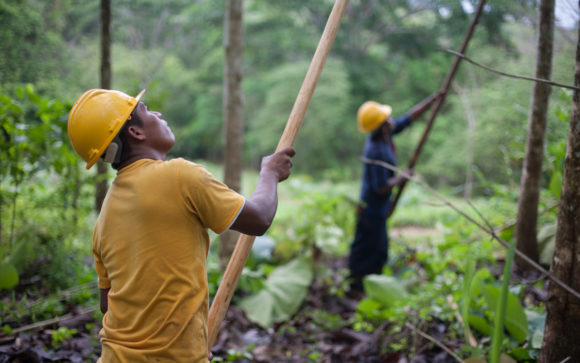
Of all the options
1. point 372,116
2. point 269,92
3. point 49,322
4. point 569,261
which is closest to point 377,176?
point 372,116

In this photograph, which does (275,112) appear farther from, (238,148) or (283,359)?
(283,359)

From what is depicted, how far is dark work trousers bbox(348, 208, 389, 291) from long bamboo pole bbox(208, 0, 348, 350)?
3.16 meters

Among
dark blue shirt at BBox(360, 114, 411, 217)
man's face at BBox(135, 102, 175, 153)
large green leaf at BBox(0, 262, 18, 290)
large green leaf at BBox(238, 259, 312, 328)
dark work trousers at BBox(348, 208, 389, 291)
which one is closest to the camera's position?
man's face at BBox(135, 102, 175, 153)

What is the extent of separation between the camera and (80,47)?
19.2 ft

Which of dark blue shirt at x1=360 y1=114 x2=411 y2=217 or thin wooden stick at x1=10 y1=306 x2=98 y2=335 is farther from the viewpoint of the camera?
dark blue shirt at x1=360 y1=114 x2=411 y2=217

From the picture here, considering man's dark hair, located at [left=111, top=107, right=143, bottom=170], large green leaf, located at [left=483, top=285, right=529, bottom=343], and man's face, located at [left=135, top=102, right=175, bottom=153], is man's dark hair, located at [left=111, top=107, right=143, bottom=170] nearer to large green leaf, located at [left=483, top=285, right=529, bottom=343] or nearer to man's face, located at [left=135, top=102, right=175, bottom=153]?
man's face, located at [left=135, top=102, right=175, bottom=153]

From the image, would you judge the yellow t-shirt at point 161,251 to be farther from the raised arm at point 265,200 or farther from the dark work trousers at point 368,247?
the dark work trousers at point 368,247

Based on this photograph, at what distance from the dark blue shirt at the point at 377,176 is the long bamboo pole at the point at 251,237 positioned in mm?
2814

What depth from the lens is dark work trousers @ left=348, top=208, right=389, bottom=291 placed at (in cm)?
474

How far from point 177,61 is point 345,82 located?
5.52m

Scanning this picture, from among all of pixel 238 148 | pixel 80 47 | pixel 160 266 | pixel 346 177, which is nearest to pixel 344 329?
pixel 238 148

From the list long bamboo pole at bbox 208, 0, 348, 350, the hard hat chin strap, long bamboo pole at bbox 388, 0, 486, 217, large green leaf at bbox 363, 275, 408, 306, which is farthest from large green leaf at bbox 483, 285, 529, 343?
the hard hat chin strap

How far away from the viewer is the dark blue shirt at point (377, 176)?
14.8 ft

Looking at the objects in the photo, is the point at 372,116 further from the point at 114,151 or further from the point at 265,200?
the point at 114,151
